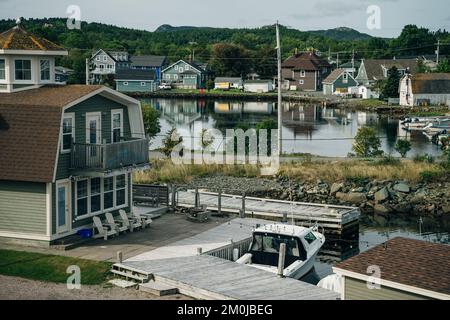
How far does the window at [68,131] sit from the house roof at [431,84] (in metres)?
81.8

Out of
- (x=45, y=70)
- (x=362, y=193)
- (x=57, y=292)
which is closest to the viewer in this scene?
(x=57, y=292)

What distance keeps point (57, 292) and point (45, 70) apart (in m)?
10.9

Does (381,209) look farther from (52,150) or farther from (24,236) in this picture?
(24,236)

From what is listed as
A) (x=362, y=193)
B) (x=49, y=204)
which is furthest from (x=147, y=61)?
(x=49, y=204)

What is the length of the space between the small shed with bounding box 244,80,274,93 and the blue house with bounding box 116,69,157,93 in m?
17.4

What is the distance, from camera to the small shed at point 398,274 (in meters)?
18.2

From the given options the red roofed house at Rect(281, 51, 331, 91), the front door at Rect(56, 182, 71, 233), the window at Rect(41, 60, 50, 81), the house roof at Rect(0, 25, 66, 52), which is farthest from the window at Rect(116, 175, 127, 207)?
the red roofed house at Rect(281, 51, 331, 91)

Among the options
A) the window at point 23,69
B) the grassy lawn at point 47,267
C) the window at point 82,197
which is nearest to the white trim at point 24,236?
the grassy lawn at point 47,267

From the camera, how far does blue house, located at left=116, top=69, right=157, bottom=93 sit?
140 metres

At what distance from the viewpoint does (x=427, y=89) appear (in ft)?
338

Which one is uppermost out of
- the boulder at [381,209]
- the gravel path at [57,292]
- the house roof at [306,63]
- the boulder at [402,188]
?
the house roof at [306,63]

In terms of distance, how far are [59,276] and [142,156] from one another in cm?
752

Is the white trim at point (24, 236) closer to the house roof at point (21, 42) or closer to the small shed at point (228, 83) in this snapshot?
the house roof at point (21, 42)

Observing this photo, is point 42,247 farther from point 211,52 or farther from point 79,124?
point 211,52
